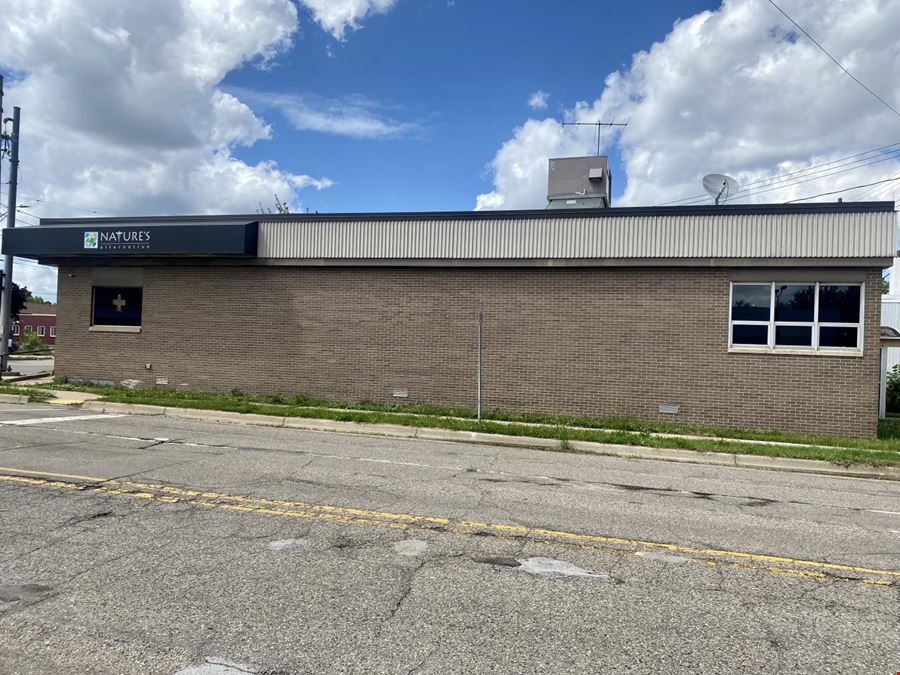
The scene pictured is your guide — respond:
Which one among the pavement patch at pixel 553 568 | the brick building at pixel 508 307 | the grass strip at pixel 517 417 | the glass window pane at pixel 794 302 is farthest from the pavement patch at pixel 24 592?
the glass window pane at pixel 794 302

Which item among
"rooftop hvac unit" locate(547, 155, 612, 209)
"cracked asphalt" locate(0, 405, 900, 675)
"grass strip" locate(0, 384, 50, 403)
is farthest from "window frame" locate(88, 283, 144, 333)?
"rooftop hvac unit" locate(547, 155, 612, 209)

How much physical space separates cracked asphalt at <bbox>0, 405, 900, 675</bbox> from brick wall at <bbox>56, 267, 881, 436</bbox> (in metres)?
5.36

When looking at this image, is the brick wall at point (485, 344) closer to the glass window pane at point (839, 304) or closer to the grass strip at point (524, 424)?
the glass window pane at point (839, 304)

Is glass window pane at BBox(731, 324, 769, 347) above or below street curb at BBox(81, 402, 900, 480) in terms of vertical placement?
above

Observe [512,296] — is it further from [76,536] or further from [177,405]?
[76,536]

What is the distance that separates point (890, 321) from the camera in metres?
25.2

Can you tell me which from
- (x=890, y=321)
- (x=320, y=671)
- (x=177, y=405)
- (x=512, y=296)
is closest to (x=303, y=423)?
(x=177, y=405)

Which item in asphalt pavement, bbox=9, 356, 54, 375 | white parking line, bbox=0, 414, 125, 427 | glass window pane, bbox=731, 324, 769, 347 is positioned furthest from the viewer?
asphalt pavement, bbox=9, 356, 54, 375

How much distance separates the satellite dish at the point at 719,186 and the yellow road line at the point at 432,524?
13.2 m

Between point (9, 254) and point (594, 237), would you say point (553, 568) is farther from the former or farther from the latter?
point (9, 254)

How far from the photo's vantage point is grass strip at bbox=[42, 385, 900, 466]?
11609mm

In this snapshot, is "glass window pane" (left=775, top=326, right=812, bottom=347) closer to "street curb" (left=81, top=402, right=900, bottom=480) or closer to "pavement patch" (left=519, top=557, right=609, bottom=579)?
"street curb" (left=81, top=402, right=900, bottom=480)

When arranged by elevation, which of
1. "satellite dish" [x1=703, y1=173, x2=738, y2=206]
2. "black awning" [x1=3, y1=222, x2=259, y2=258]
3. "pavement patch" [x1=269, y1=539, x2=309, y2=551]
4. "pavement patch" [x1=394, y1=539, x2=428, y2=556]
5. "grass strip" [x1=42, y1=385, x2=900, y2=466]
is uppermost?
"satellite dish" [x1=703, y1=173, x2=738, y2=206]

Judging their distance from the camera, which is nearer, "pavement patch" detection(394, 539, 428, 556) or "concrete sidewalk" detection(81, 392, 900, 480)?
"pavement patch" detection(394, 539, 428, 556)
